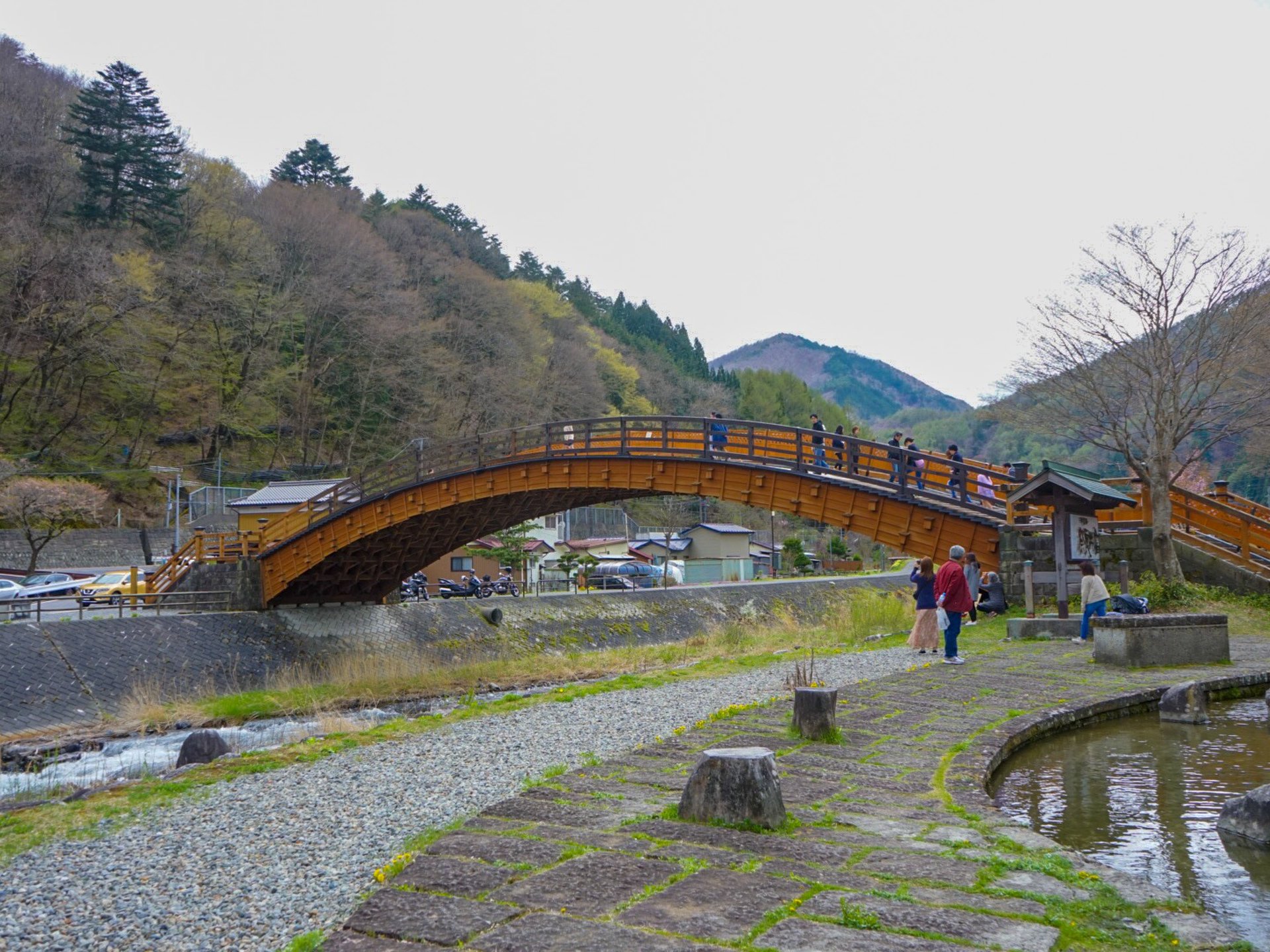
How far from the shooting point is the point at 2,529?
37625mm

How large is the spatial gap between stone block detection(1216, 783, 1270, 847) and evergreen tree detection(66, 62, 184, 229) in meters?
54.8

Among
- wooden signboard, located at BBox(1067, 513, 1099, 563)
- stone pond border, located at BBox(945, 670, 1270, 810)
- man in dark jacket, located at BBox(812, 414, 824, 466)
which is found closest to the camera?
stone pond border, located at BBox(945, 670, 1270, 810)

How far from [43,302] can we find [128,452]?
8768mm

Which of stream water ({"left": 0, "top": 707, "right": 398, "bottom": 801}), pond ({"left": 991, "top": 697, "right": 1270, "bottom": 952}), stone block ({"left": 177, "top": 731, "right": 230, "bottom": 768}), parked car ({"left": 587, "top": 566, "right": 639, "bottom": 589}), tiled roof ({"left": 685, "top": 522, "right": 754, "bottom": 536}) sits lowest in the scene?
stream water ({"left": 0, "top": 707, "right": 398, "bottom": 801})

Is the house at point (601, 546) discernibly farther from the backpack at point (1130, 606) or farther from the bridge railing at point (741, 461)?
the backpack at point (1130, 606)

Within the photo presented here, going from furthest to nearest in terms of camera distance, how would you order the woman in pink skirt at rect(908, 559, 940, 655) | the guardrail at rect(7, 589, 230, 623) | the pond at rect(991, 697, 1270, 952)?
1. the guardrail at rect(7, 589, 230, 623)
2. the woman in pink skirt at rect(908, 559, 940, 655)
3. the pond at rect(991, 697, 1270, 952)

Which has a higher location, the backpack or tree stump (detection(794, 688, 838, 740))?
the backpack

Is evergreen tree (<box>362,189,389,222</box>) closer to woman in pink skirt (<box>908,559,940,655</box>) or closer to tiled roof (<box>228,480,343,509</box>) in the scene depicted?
tiled roof (<box>228,480,343,509</box>)

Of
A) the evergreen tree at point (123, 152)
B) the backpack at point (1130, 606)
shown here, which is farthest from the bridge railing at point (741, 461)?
the evergreen tree at point (123, 152)

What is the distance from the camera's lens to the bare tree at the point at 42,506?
34812mm

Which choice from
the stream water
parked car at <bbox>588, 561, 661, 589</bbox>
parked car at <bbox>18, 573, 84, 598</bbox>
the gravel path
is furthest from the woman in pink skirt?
parked car at <bbox>588, 561, 661, 589</bbox>

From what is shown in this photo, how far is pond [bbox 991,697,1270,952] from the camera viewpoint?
5246 mm

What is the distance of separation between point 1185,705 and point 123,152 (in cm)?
5518

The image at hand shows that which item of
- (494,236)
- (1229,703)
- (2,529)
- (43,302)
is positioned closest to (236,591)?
(2,529)
